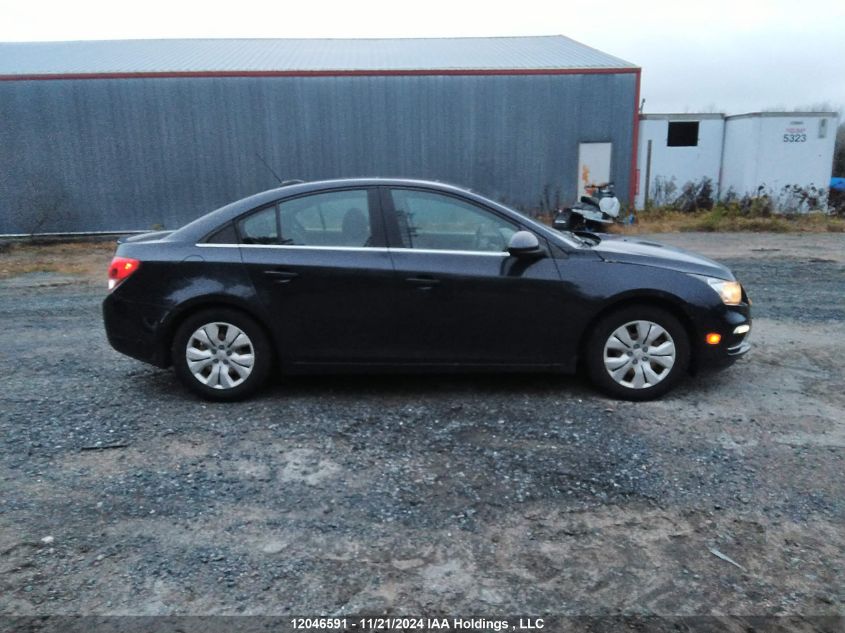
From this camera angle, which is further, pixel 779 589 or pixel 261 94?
pixel 261 94

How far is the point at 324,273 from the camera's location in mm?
4930

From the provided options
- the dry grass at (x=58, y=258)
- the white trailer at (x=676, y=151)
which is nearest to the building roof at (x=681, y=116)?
the white trailer at (x=676, y=151)

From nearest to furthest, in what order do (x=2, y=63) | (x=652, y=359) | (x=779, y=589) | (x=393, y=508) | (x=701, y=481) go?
(x=779, y=589)
(x=393, y=508)
(x=701, y=481)
(x=652, y=359)
(x=2, y=63)

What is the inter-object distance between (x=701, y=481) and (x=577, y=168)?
43.8 ft

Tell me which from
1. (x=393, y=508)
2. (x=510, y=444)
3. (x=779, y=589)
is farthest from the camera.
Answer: (x=510, y=444)

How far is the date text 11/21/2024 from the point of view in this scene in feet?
8.80

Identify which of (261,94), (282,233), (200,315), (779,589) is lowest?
(779,589)

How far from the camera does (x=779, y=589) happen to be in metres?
2.90

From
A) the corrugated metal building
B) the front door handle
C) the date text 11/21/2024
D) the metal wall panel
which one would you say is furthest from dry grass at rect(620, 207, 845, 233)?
the date text 11/21/2024

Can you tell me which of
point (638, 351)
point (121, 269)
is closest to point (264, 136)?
point (121, 269)

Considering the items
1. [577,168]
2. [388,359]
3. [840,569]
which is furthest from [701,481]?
[577,168]

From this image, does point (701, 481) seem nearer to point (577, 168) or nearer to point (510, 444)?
point (510, 444)

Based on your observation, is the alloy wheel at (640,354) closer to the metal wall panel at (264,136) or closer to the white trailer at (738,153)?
the metal wall panel at (264,136)

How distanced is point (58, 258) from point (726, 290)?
40.2 ft
